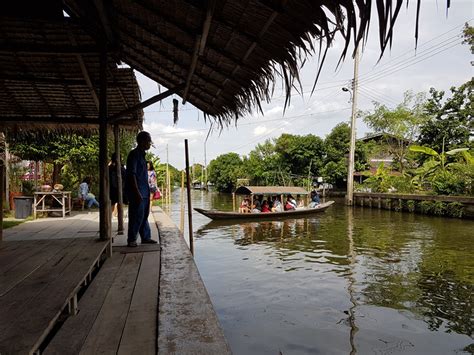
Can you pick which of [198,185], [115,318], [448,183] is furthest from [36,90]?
[198,185]

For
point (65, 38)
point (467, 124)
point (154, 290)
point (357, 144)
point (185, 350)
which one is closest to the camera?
point (185, 350)

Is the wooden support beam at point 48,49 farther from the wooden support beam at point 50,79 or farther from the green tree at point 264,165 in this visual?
the green tree at point 264,165

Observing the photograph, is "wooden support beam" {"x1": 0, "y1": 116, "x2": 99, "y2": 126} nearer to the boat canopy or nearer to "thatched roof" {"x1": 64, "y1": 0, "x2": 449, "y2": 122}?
"thatched roof" {"x1": 64, "y1": 0, "x2": 449, "y2": 122}

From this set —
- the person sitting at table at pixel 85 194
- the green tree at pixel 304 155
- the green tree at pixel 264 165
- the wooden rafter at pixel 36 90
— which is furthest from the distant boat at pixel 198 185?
the wooden rafter at pixel 36 90

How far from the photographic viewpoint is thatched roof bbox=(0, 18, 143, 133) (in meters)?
4.37

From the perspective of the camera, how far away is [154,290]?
3148 mm

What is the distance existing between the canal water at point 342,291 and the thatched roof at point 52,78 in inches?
149

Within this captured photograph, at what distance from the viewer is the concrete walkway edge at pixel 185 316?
209 centimetres

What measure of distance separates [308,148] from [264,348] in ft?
122

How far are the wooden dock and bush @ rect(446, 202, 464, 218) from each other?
17765 mm

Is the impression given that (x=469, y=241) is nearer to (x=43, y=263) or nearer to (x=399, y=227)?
(x=399, y=227)

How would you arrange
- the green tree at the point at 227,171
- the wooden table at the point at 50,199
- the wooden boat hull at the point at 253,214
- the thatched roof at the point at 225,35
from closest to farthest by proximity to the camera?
1. the thatched roof at the point at 225,35
2. the wooden table at the point at 50,199
3. the wooden boat hull at the point at 253,214
4. the green tree at the point at 227,171

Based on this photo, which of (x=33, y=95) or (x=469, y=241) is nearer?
(x=33, y=95)

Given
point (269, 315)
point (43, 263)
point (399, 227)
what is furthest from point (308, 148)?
point (43, 263)
